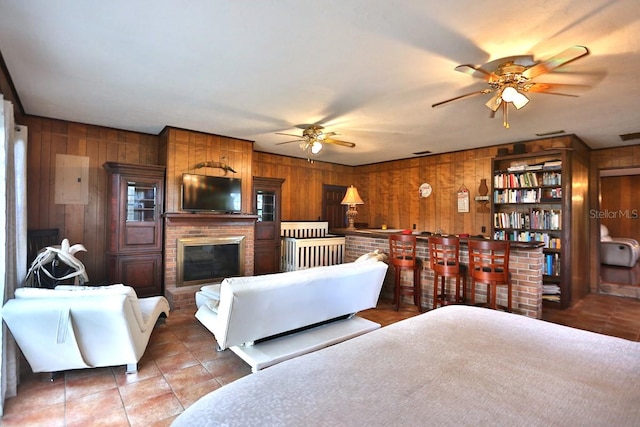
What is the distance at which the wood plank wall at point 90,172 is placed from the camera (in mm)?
4477

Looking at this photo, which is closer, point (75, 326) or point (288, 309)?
point (75, 326)

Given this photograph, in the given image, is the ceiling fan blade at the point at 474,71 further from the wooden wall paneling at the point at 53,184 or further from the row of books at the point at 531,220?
the wooden wall paneling at the point at 53,184

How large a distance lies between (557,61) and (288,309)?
285 cm

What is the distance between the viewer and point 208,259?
5.20m

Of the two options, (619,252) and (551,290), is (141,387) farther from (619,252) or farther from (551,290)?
(619,252)

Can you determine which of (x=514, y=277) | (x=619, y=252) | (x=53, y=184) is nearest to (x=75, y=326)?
(x=53, y=184)

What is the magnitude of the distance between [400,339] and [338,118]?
345 cm

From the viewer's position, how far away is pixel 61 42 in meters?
2.46

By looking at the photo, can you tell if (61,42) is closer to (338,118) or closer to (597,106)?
(338,118)

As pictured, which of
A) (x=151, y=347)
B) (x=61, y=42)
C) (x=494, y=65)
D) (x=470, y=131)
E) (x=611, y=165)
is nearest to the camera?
(x=61, y=42)

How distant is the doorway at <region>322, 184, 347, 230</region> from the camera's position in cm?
790

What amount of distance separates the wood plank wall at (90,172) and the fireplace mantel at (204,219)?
1215 millimetres

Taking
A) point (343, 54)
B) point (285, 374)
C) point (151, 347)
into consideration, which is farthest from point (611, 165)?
point (151, 347)

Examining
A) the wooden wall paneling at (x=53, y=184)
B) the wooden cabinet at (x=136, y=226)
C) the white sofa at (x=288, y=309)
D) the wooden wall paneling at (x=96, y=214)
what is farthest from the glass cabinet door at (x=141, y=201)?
the white sofa at (x=288, y=309)
